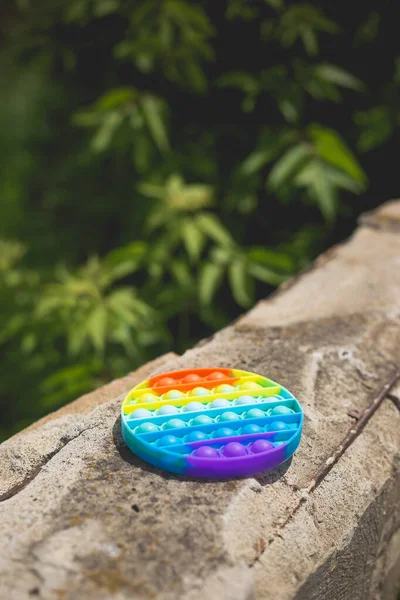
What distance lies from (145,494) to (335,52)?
8.07 feet

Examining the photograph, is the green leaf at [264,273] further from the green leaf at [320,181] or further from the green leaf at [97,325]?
the green leaf at [97,325]

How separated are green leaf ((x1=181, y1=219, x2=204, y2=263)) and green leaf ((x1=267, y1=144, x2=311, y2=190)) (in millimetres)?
329

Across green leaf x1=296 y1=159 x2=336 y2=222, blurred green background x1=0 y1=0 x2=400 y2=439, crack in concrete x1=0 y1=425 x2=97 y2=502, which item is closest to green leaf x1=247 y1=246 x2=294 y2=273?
blurred green background x1=0 y1=0 x2=400 y2=439

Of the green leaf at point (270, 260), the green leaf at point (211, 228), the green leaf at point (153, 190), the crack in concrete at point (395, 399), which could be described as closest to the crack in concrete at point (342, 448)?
the crack in concrete at point (395, 399)

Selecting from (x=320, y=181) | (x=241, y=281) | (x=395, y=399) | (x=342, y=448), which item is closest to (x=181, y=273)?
(x=241, y=281)

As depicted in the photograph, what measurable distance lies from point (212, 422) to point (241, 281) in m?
1.19

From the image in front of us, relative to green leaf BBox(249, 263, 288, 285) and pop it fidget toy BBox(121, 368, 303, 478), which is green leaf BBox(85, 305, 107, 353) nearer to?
green leaf BBox(249, 263, 288, 285)

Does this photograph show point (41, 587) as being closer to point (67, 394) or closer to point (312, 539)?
point (312, 539)

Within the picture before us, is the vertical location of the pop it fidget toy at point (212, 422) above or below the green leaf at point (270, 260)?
above

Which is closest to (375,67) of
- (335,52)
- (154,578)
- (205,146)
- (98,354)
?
(335,52)

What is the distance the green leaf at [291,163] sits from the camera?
7.63 feet

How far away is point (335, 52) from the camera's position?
9.56 feet

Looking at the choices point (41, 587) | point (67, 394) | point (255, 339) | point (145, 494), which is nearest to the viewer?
point (41, 587)

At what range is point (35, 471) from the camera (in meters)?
1.13
